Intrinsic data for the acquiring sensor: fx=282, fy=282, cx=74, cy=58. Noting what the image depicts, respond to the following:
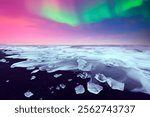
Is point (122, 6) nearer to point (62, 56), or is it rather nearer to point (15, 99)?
point (62, 56)

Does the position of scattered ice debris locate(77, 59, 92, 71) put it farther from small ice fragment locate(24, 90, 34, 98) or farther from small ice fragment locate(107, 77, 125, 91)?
small ice fragment locate(24, 90, 34, 98)

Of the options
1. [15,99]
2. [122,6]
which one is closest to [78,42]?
[122,6]

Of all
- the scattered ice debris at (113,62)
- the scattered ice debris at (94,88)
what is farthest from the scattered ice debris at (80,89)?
the scattered ice debris at (113,62)

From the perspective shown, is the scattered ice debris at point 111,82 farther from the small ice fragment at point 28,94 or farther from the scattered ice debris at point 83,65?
the small ice fragment at point 28,94

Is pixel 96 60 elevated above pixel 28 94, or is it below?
above

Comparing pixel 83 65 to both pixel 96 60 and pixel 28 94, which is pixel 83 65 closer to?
pixel 96 60

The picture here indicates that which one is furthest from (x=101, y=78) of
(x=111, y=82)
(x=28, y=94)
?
(x=28, y=94)

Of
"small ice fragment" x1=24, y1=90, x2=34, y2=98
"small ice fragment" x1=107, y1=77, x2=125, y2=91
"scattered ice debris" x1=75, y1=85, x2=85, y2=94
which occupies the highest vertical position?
"small ice fragment" x1=107, y1=77, x2=125, y2=91

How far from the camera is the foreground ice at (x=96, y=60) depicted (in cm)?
106

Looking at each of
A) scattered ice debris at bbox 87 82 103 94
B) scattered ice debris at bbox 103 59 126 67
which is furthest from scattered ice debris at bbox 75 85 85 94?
scattered ice debris at bbox 103 59 126 67

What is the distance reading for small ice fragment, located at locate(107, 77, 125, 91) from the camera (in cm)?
104

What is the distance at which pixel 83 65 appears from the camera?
1.08m

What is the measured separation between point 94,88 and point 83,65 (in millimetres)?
101

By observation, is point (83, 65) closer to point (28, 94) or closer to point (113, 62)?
point (113, 62)
